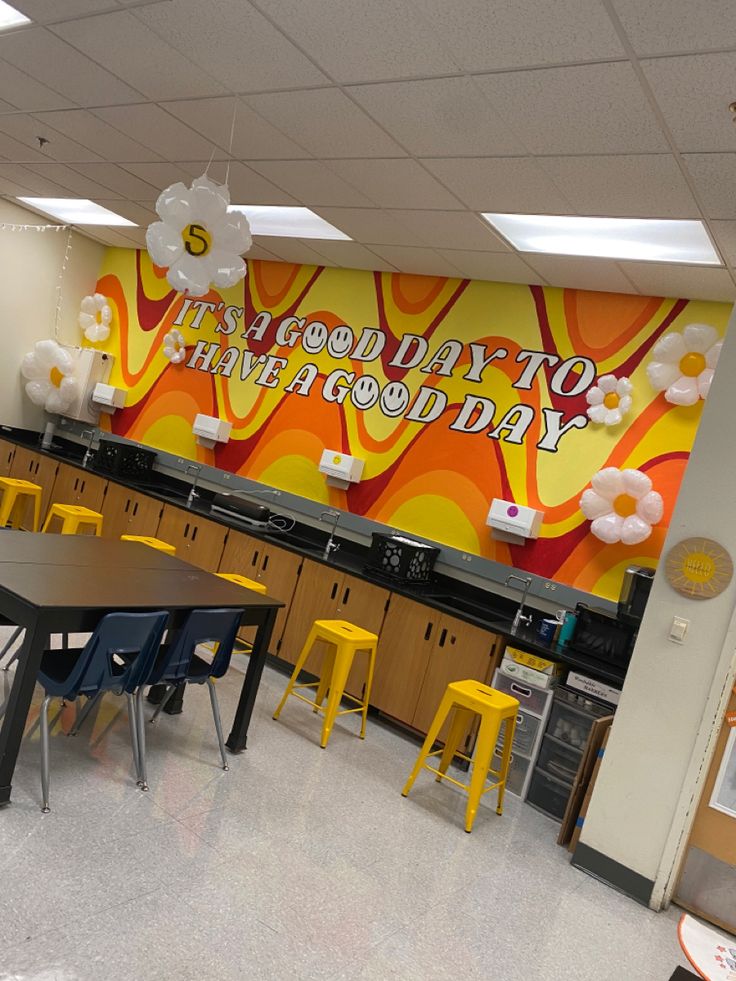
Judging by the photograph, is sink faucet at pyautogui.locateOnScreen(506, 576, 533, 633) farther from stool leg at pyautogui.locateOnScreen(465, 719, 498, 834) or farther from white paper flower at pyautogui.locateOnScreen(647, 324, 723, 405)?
white paper flower at pyautogui.locateOnScreen(647, 324, 723, 405)

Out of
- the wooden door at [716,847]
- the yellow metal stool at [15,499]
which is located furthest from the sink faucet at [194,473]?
the wooden door at [716,847]

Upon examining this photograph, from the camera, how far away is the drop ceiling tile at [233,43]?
9.80 feet

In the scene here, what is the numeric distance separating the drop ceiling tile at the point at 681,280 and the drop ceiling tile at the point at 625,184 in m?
0.65

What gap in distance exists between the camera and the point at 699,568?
3461mm

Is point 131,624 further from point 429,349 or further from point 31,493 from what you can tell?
point 31,493

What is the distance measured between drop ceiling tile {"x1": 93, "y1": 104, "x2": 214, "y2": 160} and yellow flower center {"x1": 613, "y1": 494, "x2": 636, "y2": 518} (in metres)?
3.13

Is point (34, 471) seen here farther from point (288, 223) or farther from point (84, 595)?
point (84, 595)

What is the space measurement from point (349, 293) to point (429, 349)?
3.18 feet

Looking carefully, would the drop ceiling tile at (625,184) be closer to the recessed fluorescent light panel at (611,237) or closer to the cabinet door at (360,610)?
the recessed fluorescent light panel at (611,237)

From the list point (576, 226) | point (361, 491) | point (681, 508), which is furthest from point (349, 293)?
point (681, 508)

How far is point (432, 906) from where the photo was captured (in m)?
2.95

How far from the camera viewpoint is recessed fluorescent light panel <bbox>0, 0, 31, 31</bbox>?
136 inches

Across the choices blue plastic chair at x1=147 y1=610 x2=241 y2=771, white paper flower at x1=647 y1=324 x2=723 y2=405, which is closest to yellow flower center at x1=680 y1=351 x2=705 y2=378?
white paper flower at x1=647 y1=324 x2=723 y2=405

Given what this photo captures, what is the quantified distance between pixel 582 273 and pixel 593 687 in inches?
96.7
